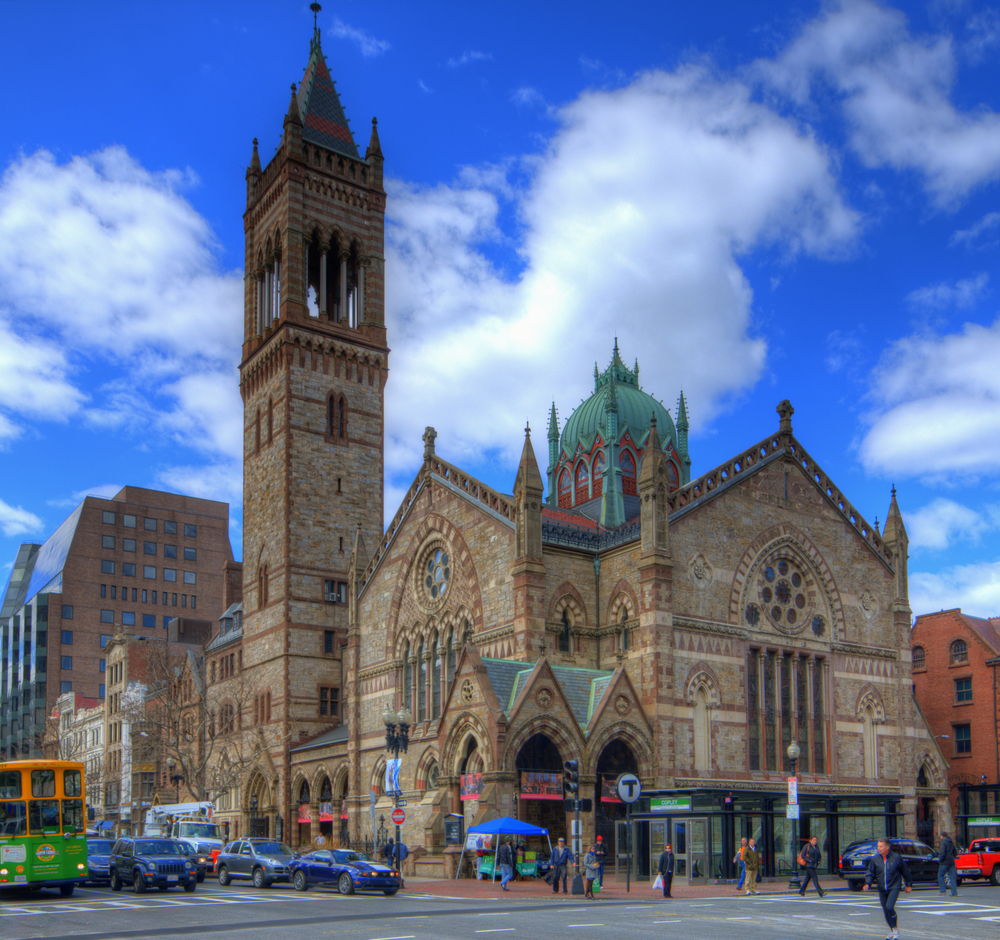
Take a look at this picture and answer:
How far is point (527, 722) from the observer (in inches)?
1532

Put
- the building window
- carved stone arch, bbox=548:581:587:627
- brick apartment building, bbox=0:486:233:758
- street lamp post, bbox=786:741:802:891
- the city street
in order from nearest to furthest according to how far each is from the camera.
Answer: the city street, street lamp post, bbox=786:741:802:891, carved stone arch, bbox=548:581:587:627, the building window, brick apartment building, bbox=0:486:233:758

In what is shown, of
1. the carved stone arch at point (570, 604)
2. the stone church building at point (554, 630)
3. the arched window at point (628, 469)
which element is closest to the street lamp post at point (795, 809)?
the stone church building at point (554, 630)

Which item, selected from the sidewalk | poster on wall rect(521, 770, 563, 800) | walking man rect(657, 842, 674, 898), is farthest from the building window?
walking man rect(657, 842, 674, 898)

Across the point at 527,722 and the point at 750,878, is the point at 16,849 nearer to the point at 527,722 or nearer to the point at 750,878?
the point at 527,722

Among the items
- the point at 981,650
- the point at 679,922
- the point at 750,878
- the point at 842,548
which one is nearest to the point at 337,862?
the point at 750,878

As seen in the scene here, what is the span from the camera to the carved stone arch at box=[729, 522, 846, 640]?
4541 centimetres

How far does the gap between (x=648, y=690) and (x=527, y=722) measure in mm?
5396

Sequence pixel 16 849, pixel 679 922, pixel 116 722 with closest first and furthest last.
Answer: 1. pixel 679 922
2. pixel 16 849
3. pixel 116 722

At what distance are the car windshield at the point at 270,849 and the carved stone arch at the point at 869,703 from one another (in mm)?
24148

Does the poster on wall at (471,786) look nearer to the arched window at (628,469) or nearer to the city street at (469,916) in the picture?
the city street at (469,916)

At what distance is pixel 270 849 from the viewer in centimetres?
3725

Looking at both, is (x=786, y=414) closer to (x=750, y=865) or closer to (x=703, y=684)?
(x=703, y=684)

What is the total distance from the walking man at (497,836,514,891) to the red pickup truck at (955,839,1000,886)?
15498 mm

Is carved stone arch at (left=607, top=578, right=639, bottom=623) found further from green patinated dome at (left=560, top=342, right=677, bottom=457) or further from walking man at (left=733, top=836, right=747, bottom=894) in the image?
green patinated dome at (left=560, top=342, right=677, bottom=457)
